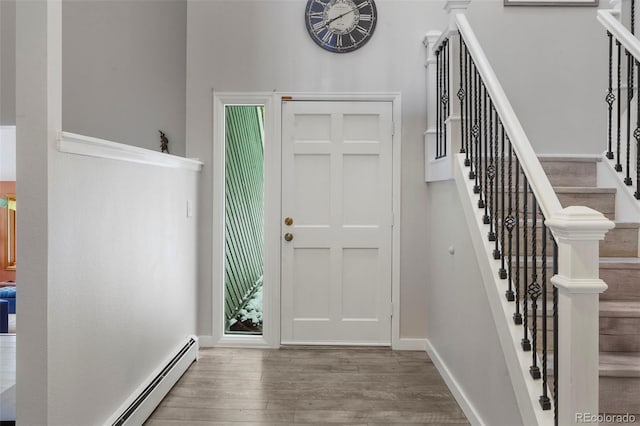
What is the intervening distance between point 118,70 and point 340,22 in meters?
2.25

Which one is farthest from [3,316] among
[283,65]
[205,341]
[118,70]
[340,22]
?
[340,22]

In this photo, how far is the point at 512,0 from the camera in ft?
13.1

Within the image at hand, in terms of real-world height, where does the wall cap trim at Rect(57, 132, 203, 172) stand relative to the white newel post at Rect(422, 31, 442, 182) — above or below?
below

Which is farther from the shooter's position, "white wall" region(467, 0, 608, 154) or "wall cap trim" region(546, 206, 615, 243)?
"white wall" region(467, 0, 608, 154)

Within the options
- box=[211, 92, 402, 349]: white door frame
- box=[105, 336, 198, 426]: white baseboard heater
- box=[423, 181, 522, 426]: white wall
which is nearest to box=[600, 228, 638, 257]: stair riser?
box=[423, 181, 522, 426]: white wall

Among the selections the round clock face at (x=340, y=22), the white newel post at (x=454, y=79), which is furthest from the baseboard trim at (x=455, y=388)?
the round clock face at (x=340, y=22)

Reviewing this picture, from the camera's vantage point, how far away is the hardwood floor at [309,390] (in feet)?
9.14

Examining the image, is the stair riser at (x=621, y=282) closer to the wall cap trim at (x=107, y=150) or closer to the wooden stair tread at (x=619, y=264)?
the wooden stair tread at (x=619, y=264)

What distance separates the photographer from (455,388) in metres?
3.07

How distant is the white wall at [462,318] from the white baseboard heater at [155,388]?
5.95 feet

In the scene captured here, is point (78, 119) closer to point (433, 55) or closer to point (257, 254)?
point (257, 254)

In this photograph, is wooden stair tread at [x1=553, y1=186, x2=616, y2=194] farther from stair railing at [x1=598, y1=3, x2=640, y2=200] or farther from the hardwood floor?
the hardwood floor

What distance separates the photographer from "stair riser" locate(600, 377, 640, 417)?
6.84 feet

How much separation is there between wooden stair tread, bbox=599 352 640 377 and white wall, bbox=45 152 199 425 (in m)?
2.21
